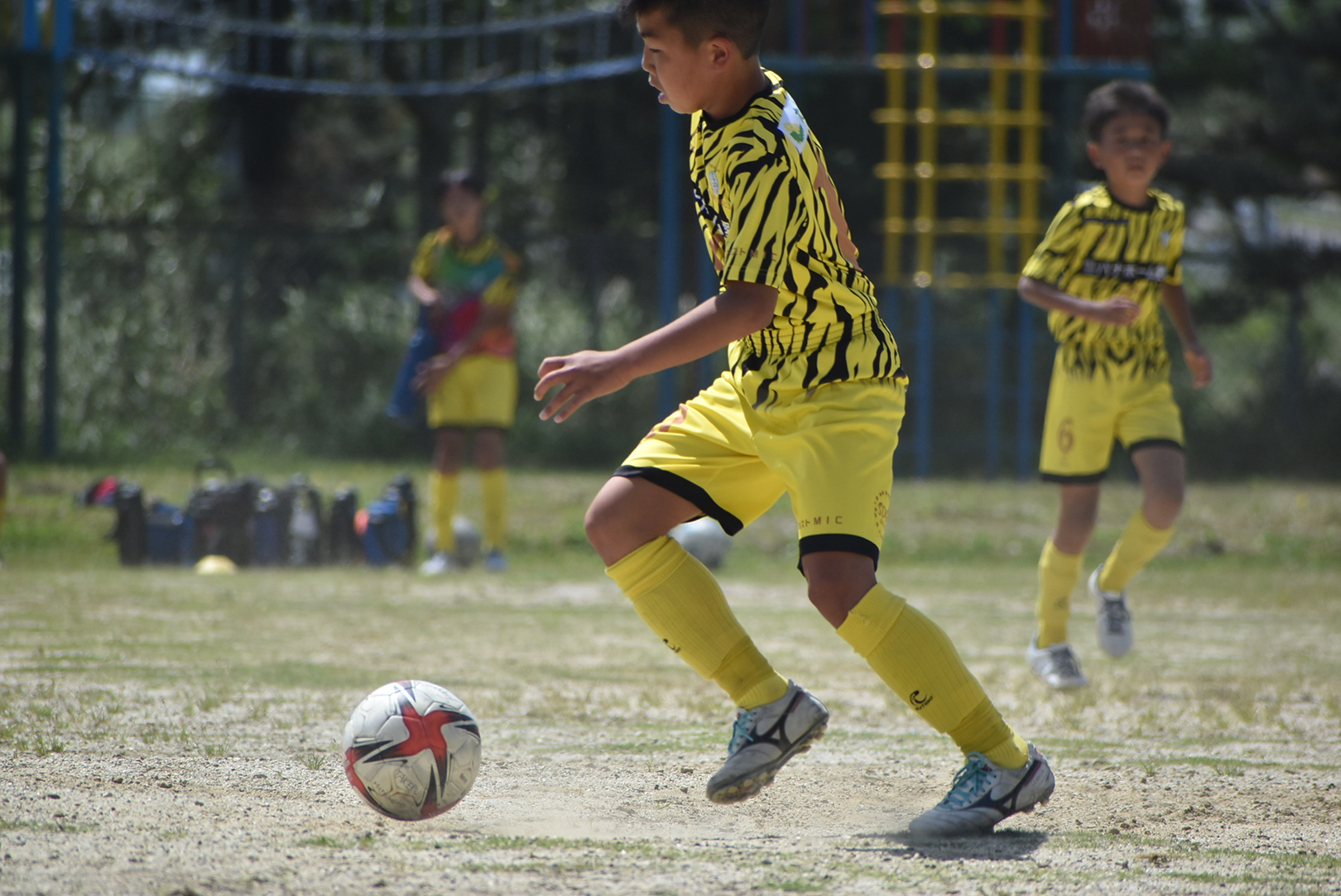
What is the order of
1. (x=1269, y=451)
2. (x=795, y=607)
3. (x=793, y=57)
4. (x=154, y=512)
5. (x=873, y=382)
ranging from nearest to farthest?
(x=873, y=382), (x=795, y=607), (x=154, y=512), (x=793, y=57), (x=1269, y=451)

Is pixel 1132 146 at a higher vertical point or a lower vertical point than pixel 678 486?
higher

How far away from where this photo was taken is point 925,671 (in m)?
3.41

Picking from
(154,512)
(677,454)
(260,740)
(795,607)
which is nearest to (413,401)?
(154,512)

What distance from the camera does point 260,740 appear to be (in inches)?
169

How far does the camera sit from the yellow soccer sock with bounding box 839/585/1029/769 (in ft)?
11.2

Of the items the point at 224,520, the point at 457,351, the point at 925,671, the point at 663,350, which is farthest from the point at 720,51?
the point at 224,520

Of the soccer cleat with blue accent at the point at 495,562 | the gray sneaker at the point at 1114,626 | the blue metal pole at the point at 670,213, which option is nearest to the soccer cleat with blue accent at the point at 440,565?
the soccer cleat with blue accent at the point at 495,562

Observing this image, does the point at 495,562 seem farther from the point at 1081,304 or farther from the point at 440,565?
the point at 1081,304

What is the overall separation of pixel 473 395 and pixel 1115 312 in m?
4.89

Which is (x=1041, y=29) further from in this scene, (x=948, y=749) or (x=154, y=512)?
(x=948, y=749)

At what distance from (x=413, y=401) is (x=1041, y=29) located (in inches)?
414

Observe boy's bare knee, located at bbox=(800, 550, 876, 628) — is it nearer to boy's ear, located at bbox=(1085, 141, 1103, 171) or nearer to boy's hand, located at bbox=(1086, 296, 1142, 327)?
boy's hand, located at bbox=(1086, 296, 1142, 327)

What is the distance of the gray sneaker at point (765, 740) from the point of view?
3.35m

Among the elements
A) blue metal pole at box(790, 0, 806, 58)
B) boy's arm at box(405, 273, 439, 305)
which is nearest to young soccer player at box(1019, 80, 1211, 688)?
boy's arm at box(405, 273, 439, 305)
